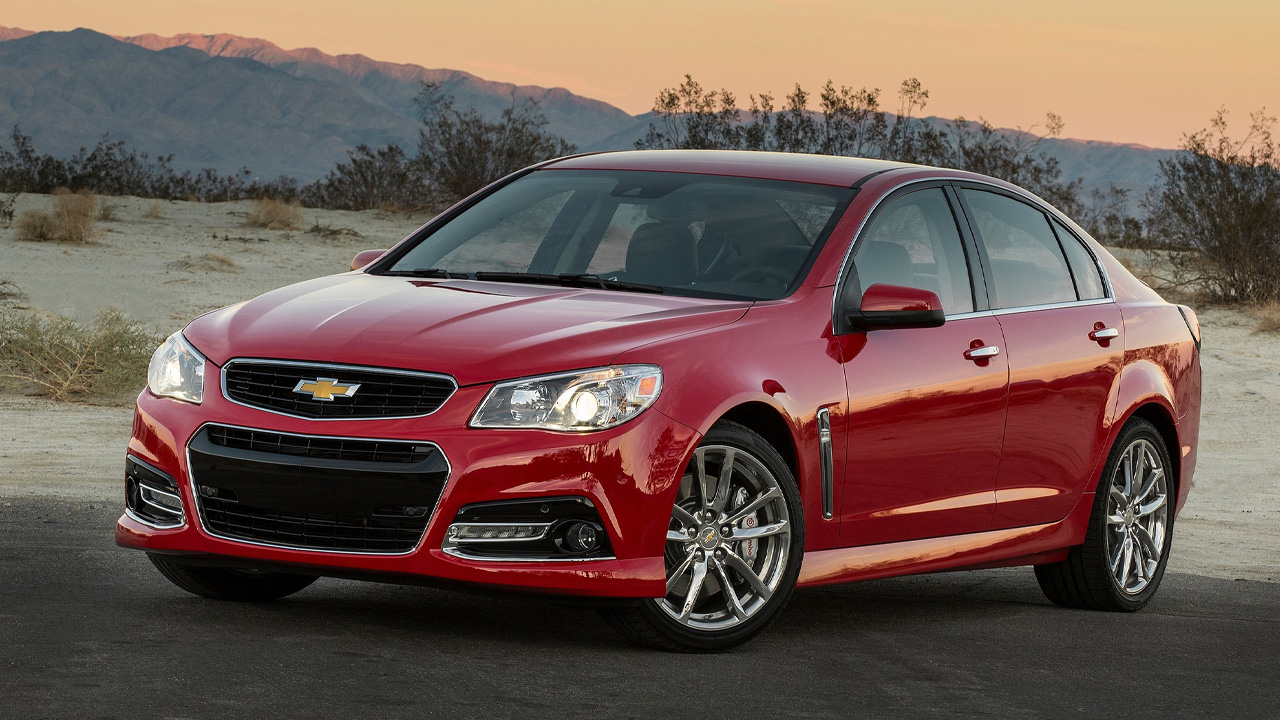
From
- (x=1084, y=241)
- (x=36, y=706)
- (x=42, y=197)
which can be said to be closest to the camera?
(x=36, y=706)

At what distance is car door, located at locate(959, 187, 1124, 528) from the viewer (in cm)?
674

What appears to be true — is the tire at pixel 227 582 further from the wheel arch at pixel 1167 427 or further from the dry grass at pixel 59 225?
the dry grass at pixel 59 225

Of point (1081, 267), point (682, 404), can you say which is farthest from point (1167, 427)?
point (682, 404)

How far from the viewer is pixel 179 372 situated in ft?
18.3

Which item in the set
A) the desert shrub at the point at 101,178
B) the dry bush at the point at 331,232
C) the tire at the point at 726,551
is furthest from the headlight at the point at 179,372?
the desert shrub at the point at 101,178

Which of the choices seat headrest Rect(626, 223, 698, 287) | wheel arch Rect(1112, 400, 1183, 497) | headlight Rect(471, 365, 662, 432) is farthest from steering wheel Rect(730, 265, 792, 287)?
wheel arch Rect(1112, 400, 1183, 497)

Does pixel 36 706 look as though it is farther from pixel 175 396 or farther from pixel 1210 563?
pixel 1210 563

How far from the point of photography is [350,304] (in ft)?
18.7

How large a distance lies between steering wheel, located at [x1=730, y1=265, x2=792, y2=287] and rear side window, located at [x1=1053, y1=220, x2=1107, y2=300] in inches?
73.6

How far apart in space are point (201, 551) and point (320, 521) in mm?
490

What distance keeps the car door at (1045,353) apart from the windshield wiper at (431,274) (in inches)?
80.9

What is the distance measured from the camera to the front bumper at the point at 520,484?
5023mm

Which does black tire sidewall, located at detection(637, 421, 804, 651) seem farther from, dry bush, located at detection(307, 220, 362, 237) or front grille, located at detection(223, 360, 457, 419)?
dry bush, located at detection(307, 220, 362, 237)

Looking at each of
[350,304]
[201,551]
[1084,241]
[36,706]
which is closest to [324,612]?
[201,551]
